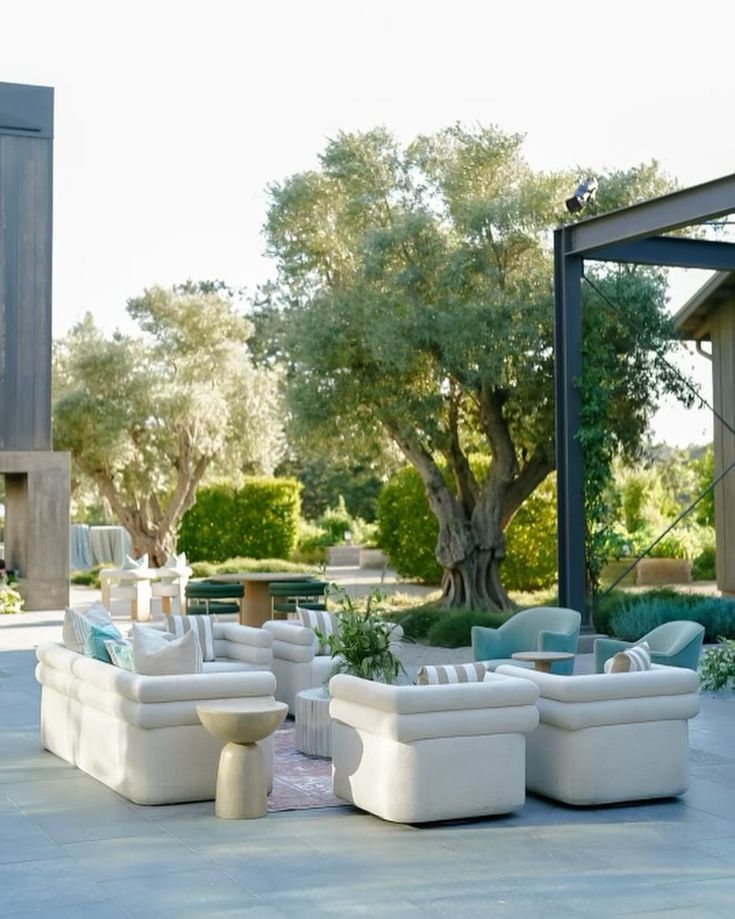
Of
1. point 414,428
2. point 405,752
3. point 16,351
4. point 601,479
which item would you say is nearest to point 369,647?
point 405,752

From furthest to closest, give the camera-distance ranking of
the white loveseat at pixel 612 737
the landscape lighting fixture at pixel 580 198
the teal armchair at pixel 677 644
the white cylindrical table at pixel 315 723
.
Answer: the landscape lighting fixture at pixel 580 198, the teal armchair at pixel 677 644, the white cylindrical table at pixel 315 723, the white loveseat at pixel 612 737

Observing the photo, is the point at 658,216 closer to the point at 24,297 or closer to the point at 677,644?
the point at 677,644

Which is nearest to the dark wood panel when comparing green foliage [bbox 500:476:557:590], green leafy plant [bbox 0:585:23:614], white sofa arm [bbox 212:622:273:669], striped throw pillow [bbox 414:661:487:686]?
green leafy plant [bbox 0:585:23:614]

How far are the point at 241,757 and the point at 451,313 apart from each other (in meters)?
10.3

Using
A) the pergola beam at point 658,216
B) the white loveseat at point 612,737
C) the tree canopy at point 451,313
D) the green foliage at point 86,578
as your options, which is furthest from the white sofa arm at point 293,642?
the green foliage at point 86,578

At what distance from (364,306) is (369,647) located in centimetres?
994

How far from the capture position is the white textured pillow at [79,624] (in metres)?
7.60

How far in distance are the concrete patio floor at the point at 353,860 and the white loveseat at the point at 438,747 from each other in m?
0.11

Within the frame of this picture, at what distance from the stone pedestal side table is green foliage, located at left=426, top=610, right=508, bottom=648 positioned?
24.7ft

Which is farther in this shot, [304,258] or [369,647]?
[304,258]

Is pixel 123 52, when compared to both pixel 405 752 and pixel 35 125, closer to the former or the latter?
pixel 35 125

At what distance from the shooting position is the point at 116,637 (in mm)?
7352

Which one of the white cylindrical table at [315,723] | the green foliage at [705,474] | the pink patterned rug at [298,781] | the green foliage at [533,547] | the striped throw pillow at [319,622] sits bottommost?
the pink patterned rug at [298,781]

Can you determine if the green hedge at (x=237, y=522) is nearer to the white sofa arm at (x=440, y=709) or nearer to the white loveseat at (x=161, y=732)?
the white loveseat at (x=161, y=732)
